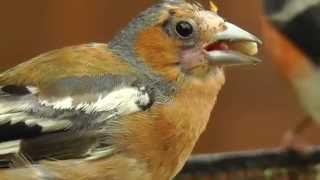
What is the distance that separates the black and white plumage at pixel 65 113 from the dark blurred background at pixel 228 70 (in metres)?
1.07

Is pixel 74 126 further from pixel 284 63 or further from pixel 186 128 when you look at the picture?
pixel 284 63

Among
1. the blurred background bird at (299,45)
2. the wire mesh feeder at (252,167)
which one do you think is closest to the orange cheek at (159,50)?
the wire mesh feeder at (252,167)

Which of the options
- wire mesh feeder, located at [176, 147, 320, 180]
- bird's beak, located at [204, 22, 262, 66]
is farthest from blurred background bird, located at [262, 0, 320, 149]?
bird's beak, located at [204, 22, 262, 66]

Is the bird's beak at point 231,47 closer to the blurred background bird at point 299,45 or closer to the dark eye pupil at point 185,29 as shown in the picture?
the dark eye pupil at point 185,29

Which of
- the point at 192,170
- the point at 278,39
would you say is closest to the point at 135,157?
the point at 192,170

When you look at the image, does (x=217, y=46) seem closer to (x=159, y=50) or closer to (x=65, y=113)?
(x=159, y=50)

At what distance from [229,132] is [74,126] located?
1347 mm

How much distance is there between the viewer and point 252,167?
118 cm

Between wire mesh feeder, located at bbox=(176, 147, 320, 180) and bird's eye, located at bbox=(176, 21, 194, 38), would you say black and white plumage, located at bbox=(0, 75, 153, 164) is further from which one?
wire mesh feeder, located at bbox=(176, 147, 320, 180)

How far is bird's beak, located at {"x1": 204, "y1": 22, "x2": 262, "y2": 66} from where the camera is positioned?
94 centimetres

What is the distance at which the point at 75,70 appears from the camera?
95cm

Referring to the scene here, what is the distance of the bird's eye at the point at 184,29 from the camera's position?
966mm

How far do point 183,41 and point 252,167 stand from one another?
278mm

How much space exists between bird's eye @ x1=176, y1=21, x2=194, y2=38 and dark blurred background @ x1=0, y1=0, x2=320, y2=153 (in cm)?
102
